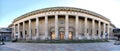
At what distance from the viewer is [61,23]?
5441 centimetres

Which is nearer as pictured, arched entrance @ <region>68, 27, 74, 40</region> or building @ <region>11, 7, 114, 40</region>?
building @ <region>11, 7, 114, 40</region>

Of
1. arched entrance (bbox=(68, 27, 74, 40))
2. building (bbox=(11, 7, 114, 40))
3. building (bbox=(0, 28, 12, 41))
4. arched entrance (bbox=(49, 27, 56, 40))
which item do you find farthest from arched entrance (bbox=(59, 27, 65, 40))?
building (bbox=(0, 28, 12, 41))

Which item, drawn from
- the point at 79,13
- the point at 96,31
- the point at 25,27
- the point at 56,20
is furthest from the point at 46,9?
the point at 96,31

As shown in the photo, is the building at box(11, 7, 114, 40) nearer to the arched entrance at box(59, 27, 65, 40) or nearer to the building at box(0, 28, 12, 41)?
the arched entrance at box(59, 27, 65, 40)

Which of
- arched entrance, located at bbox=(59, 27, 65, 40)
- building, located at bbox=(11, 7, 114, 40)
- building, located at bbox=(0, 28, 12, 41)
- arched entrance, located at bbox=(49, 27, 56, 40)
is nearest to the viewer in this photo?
building, located at bbox=(11, 7, 114, 40)

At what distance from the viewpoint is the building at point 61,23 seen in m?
52.6

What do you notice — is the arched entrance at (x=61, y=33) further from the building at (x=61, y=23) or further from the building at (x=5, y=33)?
the building at (x=5, y=33)

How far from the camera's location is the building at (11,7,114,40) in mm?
52594

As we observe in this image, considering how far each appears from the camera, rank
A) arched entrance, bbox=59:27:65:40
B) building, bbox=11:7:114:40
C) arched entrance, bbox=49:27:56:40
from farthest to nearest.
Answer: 1. arched entrance, bbox=49:27:56:40
2. arched entrance, bbox=59:27:65:40
3. building, bbox=11:7:114:40

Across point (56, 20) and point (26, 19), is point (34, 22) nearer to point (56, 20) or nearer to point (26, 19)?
point (26, 19)

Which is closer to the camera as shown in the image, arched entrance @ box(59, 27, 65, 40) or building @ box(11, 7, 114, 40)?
building @ box(11, 7, 114, 40)

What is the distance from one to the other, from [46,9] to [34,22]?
8651 millimetres

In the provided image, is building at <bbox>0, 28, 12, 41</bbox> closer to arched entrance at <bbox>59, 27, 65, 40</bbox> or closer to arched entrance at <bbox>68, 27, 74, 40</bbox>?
arched entrance at <bbox>59, 27, 65, 40</bbox>

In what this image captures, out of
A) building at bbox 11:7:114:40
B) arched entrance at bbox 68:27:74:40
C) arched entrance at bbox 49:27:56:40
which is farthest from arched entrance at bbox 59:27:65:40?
arched entrance at bbox 68:27:74:40
